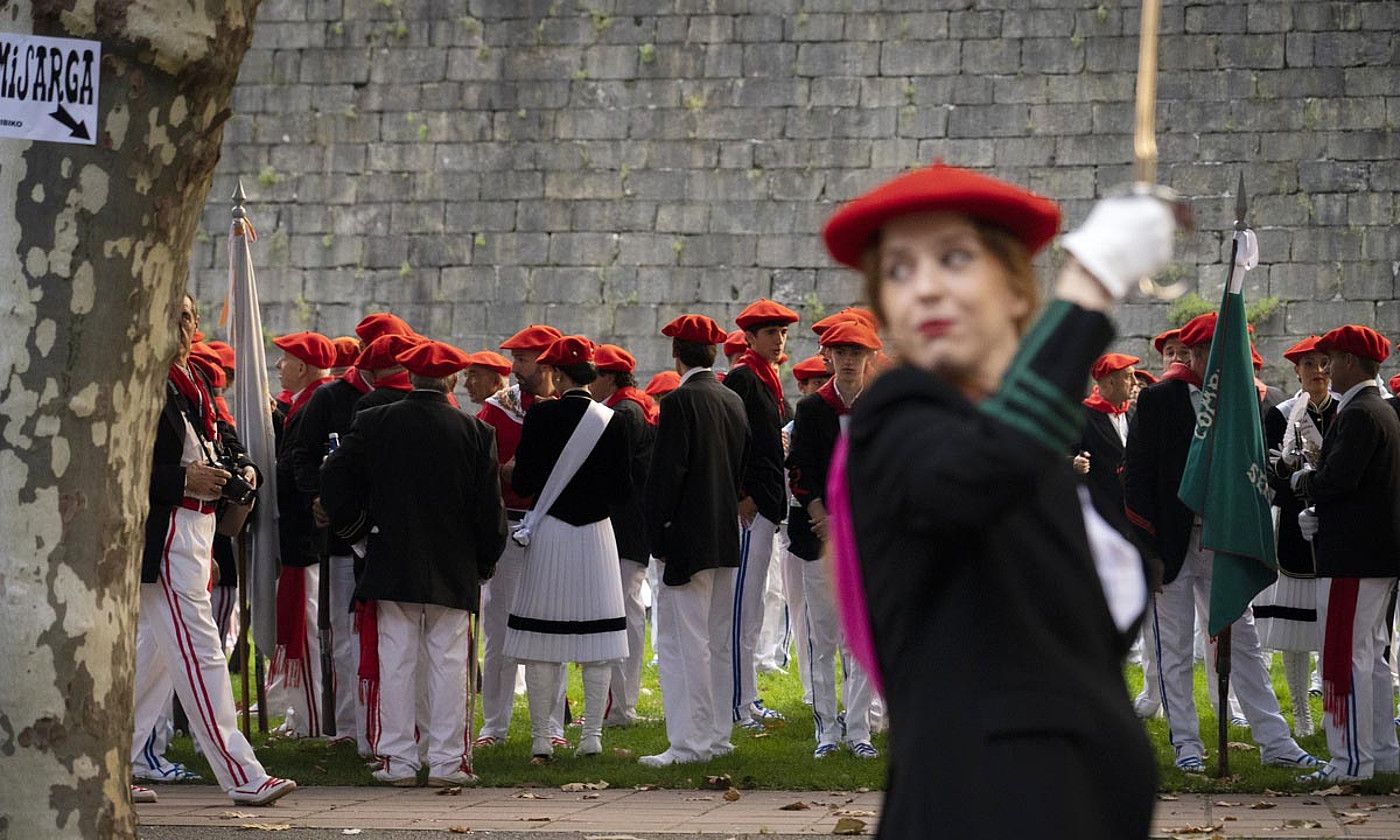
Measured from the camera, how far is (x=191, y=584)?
7.79 metres

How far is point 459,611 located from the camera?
898 centimetres

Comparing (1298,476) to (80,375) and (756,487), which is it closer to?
(756,487)

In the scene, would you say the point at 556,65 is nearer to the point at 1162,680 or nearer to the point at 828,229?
the point at 1162,680

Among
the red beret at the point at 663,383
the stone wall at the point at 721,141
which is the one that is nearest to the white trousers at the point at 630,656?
the red beret at the point at 663,383

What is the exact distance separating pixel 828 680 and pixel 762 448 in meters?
1.57

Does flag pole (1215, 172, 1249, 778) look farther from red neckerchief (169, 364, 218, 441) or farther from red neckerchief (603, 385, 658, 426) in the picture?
red neckerchief (169, 364, 218, 441)

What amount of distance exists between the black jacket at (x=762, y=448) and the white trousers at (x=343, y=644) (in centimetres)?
226

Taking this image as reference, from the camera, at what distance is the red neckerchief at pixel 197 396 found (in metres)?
8.10

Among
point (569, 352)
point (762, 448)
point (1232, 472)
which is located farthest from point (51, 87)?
point (762, 448)

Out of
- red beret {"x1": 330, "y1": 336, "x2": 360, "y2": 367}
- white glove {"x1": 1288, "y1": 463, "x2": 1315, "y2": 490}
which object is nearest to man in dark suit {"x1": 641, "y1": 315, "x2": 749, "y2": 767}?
white glove {"x1": 1288, "y1": 463, "x2": 1315, "y2": 490}

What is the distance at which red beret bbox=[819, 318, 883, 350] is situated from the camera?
9.29 m

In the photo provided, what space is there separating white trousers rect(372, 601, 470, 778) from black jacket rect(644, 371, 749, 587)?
3.51 ft

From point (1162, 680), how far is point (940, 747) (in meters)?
6.89

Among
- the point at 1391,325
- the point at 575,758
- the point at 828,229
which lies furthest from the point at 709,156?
the point at 828,229
